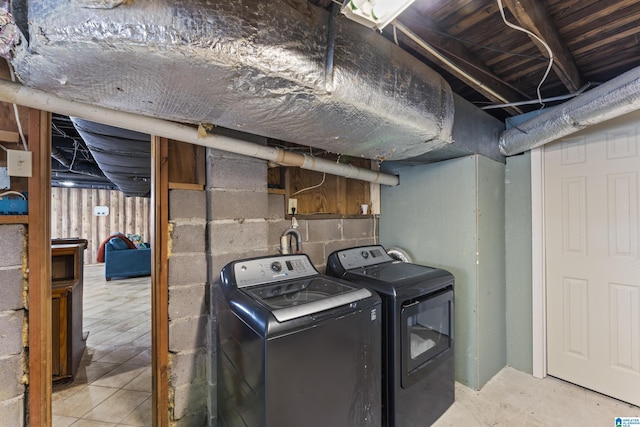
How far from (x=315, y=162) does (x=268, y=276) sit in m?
0.87

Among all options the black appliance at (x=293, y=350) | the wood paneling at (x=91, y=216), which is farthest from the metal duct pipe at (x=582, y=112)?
the wood paneling at (x=91, y=216)

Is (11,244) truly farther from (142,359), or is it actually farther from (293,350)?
(142,359)

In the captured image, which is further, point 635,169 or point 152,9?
point 635,169

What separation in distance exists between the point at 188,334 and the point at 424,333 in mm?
1503

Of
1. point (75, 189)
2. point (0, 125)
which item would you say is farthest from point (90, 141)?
point (75, 189)

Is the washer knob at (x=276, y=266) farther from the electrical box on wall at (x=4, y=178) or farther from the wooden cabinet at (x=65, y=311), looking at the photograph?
the wooden cabinet at (x=65, y=311)

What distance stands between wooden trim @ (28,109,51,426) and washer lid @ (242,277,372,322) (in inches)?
35.8

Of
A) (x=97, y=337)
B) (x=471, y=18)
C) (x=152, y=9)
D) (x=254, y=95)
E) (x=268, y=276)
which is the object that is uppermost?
(x=471, y=18)

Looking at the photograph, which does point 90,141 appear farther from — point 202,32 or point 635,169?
point 635,169

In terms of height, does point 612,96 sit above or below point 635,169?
above

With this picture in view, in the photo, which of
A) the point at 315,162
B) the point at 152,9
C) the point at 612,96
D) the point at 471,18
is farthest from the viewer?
the point at 315,162

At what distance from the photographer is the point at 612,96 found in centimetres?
147

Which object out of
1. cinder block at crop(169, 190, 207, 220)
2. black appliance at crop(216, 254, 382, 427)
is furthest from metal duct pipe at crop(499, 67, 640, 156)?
cinder block at crop(169, 190, 207, 220)

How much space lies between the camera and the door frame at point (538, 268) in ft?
7.31
